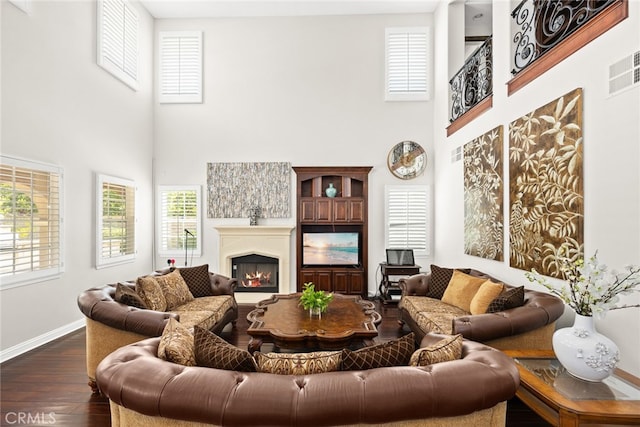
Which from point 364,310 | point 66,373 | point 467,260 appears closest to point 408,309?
point 364,310

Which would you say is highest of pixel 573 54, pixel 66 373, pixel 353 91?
pixel 353 91

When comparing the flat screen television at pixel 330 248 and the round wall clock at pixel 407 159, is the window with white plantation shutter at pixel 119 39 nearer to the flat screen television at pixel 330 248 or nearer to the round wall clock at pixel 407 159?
the flat screen television at pixel 330 248

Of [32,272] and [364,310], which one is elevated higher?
[32,272]

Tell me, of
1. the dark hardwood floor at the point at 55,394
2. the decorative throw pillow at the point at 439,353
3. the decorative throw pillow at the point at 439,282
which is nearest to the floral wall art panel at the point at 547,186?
the decorative throw pillow at the point at 439,282

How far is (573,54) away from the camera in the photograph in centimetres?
294

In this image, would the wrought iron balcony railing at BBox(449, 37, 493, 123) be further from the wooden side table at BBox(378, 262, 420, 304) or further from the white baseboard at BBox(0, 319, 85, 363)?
the white baseboard at BBox(0, 319, 85, 363)

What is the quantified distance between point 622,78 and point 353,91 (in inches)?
184

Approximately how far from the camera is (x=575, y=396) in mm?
1871

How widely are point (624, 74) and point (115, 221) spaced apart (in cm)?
642

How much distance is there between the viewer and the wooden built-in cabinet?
247 inches

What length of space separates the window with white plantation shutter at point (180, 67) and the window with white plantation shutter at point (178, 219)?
1835mm

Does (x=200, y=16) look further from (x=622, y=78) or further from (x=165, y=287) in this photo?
(x=622, y=78)

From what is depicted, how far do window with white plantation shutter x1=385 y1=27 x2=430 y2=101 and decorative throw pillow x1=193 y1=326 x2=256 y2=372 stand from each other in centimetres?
597

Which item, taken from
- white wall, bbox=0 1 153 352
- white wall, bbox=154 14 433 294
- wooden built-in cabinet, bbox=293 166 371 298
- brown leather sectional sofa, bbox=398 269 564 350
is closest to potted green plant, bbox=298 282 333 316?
brown leather sectional sofa, bbox=398 269 564 350
